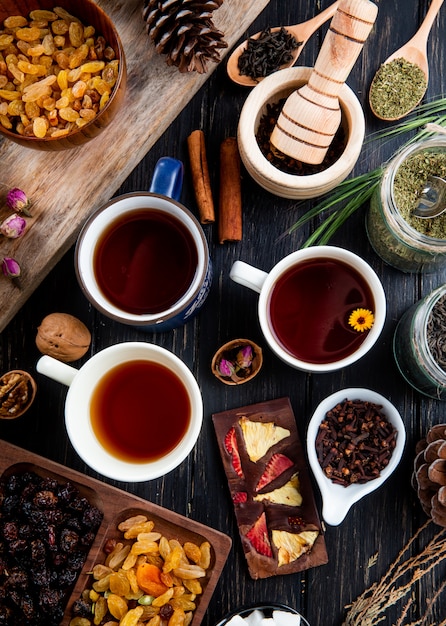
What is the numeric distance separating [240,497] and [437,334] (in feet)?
1.71

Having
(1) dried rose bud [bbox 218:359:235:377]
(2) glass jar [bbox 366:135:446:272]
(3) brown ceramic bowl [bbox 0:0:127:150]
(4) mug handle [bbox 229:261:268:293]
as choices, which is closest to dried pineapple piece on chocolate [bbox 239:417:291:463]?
(1) dried rose bud [bbox 218:359:235:377]

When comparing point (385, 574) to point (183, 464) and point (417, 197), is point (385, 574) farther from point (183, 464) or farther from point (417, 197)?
point (417, 197)

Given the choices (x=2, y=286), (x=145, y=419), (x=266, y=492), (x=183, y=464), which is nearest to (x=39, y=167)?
(x=2, y=286)

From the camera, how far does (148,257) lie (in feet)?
4.20

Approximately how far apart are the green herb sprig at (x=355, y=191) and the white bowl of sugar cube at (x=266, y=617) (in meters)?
0.75

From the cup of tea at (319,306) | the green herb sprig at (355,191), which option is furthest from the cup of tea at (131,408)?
the green herb sprig at (355,191)

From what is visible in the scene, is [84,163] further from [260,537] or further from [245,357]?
[260,537]

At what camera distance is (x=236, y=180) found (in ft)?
4.46

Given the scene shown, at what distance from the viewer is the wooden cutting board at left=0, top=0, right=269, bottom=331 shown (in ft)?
4.24

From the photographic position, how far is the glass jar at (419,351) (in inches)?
48.3

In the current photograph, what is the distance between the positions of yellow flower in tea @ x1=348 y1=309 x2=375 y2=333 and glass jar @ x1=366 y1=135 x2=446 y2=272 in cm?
16

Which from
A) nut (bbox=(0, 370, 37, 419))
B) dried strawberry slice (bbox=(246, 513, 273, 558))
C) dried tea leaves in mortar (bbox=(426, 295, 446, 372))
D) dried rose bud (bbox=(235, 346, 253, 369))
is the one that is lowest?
dried strawberry slice (bbox=(246, 513, 273, 558))

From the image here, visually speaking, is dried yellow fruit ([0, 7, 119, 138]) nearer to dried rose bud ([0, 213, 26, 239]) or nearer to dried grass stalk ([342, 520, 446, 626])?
dried rose bud ([0, 213, 26, 239])

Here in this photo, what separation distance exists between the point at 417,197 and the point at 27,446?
96 cm
